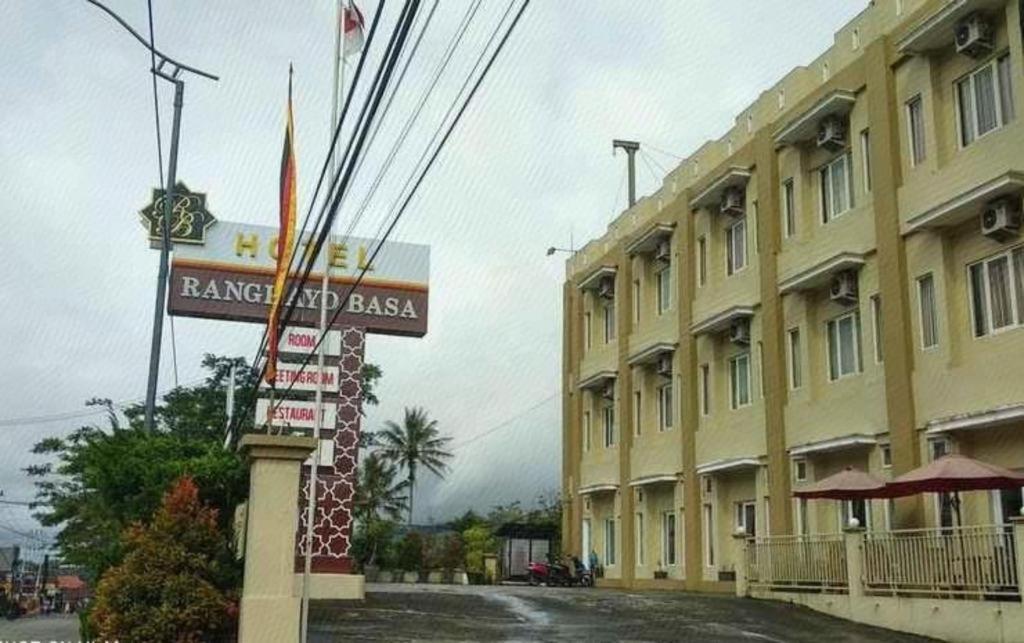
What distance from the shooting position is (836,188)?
24.1 meters

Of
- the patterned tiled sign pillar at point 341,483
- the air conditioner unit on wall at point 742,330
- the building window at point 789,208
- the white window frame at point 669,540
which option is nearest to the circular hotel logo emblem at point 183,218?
the patterned tiled sign pillar at point 341,483

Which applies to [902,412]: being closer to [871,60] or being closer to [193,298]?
[871,60]

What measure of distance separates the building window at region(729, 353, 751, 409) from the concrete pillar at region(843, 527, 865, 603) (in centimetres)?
805

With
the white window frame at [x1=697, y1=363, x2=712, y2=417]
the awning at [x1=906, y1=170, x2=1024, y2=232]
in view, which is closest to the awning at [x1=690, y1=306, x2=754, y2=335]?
the white window frame at [x1=697, y1=363, x2=712, y2=417]

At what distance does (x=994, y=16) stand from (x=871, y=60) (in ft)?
11.0

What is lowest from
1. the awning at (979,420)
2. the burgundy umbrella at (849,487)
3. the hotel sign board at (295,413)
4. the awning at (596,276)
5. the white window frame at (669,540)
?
the white window frame at (669,540)

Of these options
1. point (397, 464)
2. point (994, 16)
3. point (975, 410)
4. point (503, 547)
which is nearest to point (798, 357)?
point (975, 410)

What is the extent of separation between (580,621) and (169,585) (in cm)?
818

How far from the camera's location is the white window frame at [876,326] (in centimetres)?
2169

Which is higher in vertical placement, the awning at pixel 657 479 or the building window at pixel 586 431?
the building window at pixel 586 431

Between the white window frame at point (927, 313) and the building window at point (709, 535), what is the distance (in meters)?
9.57

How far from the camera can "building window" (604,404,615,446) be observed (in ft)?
119

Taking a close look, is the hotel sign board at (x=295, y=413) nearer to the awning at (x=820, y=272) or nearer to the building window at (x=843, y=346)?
the awning at (x=820, y=272)

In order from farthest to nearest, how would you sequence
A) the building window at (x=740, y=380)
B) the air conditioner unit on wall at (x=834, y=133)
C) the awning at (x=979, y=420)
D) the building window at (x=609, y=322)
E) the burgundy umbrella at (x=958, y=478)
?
the building window at (x=609, y=322) < the building window at (x=740, y=380) < the air conditioner unit on wall at (x=834, y=133) < the awning at (x=979, y=420) < the burgundy umbrella at (x=958, y=478)
